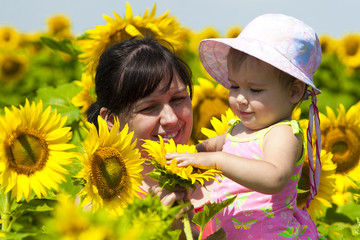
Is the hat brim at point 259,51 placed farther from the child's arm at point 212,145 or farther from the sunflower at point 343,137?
the sunflower at point 343,137

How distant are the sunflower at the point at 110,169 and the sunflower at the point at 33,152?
131mm

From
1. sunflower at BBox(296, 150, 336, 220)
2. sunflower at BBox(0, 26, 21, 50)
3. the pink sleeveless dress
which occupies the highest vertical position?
the pink sleeveless dress

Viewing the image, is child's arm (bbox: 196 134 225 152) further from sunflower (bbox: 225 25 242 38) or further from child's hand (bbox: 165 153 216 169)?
sunflower (bbox: 225 25 242 38)

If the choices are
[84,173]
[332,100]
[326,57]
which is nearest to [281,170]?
[84,173]

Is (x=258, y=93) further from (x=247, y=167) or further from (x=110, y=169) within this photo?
(x=110, y=169)

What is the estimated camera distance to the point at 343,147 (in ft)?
10.5

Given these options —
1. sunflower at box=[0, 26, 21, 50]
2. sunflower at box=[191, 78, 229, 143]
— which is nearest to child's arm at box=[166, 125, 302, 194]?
sunflower at box=[191, 78, 229, 143]

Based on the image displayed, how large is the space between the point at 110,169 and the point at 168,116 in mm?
375

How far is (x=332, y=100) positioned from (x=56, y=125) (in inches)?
125

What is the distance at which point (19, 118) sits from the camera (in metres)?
1.78

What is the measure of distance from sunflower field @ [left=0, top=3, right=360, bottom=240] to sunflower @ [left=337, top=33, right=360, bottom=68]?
0.02 metres

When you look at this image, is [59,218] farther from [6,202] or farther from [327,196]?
[327,196]

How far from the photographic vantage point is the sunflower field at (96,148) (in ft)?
3.99

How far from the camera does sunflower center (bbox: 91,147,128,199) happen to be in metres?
1.70
